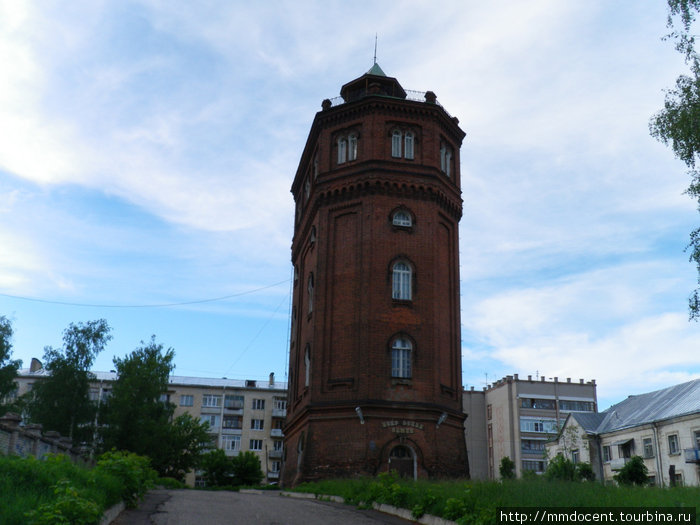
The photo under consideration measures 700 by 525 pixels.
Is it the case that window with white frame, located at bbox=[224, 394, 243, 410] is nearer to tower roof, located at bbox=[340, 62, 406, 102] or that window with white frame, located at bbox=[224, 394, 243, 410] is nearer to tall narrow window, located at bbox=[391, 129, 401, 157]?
tower roof, located at bbox=[340, 62, 406, 102]

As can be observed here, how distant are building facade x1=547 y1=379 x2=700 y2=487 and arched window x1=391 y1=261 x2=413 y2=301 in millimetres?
18249

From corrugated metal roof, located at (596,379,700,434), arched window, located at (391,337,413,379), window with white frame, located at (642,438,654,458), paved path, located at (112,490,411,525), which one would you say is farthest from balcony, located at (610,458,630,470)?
paved path, located at (112,490,411,525)

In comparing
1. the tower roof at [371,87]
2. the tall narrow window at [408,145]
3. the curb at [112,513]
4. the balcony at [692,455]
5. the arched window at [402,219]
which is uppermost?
the tower roof at [371,87]

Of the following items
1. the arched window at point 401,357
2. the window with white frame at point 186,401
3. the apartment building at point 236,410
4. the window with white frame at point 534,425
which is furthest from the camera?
the window with white frame at point 534,425

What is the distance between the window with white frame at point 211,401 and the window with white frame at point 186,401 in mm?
1292

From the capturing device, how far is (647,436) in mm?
44281

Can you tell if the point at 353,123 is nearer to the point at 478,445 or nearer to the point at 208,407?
the point at 208,407

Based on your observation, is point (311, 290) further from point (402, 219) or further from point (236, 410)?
point (236, 410)

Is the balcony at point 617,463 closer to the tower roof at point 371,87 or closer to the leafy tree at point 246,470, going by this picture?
the leafy tree at point 246,470

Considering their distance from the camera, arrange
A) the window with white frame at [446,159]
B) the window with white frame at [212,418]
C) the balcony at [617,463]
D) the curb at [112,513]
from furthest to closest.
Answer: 1. the window with white frame at [212,418]
2. the balcony at [617,463]
3. the window with white frame at [446,159]
4. the curb at [112,513]

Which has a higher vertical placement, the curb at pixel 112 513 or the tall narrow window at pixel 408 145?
the tall narrow window at pixel 408 145

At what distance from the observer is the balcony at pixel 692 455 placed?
38.8 m

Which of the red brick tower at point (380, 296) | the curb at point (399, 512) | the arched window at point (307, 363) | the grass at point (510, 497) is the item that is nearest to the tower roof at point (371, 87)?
the red brick tower at point (380, 296)

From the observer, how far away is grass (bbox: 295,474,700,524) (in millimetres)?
10398
